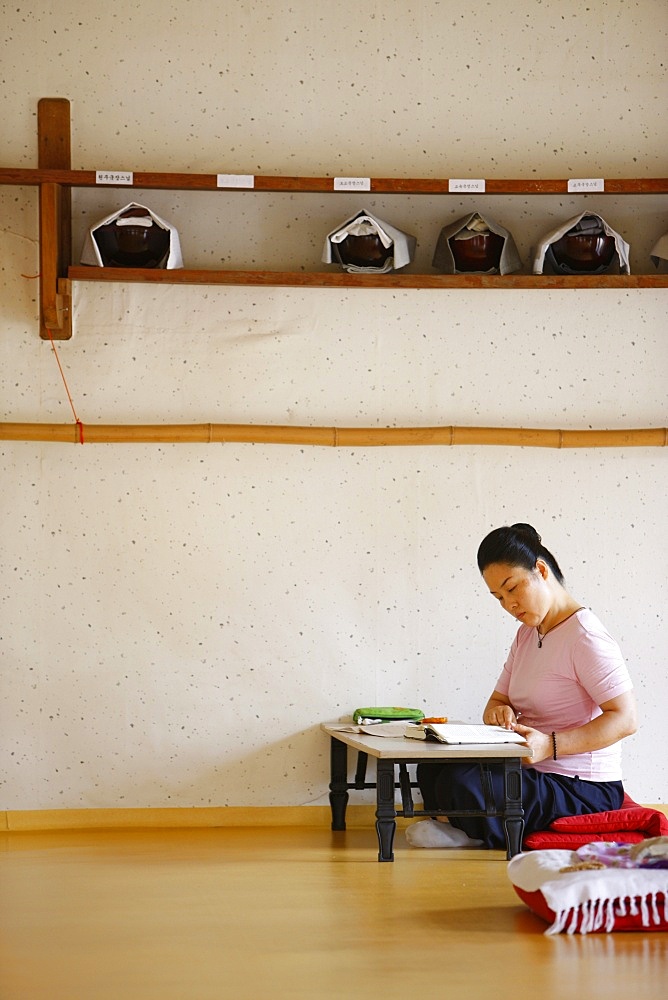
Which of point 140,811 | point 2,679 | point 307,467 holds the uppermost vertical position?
point 307,467

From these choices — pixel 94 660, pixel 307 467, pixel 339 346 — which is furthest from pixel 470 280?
pixel 94 660

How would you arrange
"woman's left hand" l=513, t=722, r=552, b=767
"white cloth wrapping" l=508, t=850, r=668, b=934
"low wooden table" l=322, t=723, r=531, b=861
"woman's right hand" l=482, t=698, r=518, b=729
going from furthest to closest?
1. "woman's right hand" l=482, t=698, r=518, b=729
2. "woman's left hand" l=513, t=722, r=552, b=767
3. "low wooden table" l=322, t=723, r=531, b=861
4. "white cloth wrapping" l=508, t=850, r=668, b=934

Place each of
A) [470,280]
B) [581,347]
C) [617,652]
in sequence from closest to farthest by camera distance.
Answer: [617,652] → [470,280] → [581,347]

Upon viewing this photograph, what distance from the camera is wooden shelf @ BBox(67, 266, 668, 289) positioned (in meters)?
3.72

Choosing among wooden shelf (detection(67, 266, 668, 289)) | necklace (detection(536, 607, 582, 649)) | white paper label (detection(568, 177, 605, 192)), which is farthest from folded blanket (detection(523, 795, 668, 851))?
white paper label (detection(568, 177, 605, 192))

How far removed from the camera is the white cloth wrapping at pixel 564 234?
3867mm

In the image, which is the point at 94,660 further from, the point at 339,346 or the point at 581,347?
the point at 581,347

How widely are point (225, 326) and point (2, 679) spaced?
1400 mm

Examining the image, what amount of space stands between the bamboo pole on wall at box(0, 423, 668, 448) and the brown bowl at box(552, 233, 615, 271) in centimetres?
57

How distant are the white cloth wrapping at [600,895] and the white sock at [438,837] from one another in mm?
974

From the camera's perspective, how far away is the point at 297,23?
4.01m

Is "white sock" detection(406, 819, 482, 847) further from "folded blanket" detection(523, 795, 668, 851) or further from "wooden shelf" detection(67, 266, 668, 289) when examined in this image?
"wooden shelf" detection(67, 266, 668, 289)

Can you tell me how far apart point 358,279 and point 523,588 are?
3.86 feet

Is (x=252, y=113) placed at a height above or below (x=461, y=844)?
above
